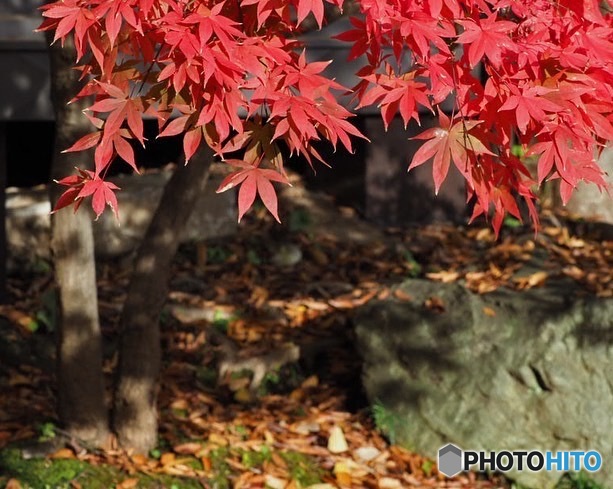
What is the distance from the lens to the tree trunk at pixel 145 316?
4883 mm

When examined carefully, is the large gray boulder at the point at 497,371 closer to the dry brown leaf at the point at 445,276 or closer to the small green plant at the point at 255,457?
the small green plant at the point at 255,457

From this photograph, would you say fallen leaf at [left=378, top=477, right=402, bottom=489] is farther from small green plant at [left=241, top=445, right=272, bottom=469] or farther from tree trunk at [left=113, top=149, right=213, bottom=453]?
tree trunk at [left=113, top=149, right=213, bottom=453]

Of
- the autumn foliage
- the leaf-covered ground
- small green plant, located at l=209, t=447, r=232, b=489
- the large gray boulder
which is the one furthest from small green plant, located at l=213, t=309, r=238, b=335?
the autumn foliage

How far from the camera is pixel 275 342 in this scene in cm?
605

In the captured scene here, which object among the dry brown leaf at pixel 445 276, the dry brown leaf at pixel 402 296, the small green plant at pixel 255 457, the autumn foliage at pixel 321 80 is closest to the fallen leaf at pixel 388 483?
the small green plant at pixel 255 457

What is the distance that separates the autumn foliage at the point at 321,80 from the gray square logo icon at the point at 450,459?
2.61 meters

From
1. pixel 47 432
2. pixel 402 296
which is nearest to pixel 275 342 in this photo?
pixel 402 296

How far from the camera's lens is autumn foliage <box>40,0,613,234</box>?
2.64 m

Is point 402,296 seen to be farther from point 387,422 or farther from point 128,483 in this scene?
point 128,483

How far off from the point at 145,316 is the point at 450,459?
1693mm

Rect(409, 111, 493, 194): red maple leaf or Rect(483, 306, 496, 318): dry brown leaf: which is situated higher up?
Rect(409, 111, 493, 194): red maple leaf

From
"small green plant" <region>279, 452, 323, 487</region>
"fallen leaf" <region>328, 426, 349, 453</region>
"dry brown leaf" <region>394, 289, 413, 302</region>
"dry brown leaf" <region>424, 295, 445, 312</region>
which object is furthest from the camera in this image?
"dry brown leaf" <region>394, 289, 413, 302</region>

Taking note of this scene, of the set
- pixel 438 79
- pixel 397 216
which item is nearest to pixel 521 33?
pixel 438 79

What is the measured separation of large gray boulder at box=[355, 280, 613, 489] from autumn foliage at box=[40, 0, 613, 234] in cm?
242
